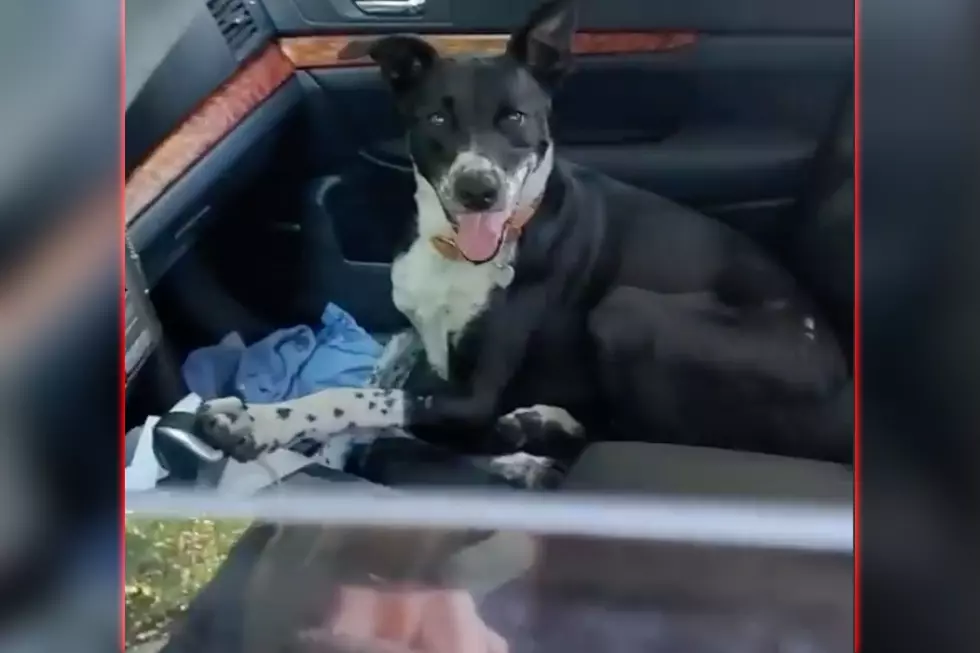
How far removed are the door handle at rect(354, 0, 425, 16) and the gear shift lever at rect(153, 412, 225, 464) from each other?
545mm

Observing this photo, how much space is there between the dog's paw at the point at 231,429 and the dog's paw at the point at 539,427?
30cm

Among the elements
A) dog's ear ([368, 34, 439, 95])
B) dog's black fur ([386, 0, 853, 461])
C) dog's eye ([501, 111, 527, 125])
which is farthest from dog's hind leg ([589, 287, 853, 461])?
dog's ear ([368, 34, 439, 95])

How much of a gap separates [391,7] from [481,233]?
0.98 feet

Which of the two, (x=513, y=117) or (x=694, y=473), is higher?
(x=513, y=117)

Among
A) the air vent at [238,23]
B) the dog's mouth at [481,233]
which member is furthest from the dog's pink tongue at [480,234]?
the air vent at [238,23]

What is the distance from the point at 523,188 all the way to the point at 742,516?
47cm

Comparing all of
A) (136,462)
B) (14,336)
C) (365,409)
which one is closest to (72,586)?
(136,462)

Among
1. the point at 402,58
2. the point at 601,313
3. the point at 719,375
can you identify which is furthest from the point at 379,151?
the point at 719,375

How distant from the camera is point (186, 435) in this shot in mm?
1237

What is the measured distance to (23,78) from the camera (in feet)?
4.14

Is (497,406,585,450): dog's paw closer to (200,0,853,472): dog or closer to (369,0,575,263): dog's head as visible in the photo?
(200,0,853,472): dog

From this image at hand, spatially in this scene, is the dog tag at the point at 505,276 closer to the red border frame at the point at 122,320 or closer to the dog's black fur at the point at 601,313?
the dog's black fur at the point at 601,313

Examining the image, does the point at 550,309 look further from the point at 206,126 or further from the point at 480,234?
the point at 206,126

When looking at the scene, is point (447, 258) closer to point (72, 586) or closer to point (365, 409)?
point (365, 409)
